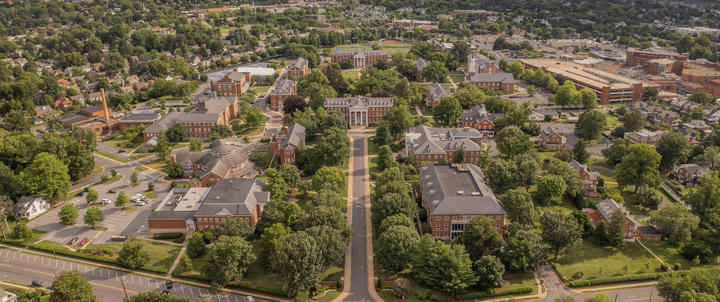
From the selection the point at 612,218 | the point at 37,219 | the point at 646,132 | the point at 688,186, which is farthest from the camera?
the point at 646,132

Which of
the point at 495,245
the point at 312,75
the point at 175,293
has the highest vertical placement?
the point at 312,75

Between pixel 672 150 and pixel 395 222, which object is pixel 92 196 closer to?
pixel 395 222

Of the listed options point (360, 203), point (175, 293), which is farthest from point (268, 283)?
point (360, 203)

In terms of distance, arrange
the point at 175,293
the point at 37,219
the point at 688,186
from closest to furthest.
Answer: the point at 175,293 < the point at 37,219 < the point at 688,186

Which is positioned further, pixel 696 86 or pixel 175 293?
pixel 696 86

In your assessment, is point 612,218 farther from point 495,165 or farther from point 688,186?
point 688,186

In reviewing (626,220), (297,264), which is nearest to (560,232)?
(626,220)
